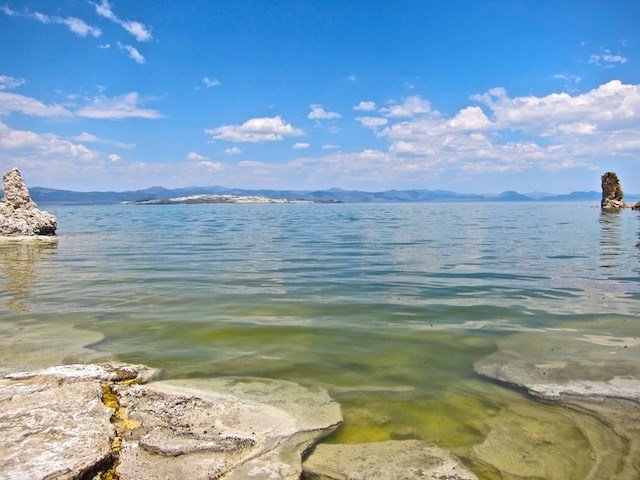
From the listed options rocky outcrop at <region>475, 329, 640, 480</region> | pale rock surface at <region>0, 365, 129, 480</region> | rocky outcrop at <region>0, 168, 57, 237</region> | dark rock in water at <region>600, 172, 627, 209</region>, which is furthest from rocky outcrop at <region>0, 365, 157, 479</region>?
dark rock in water at <region>600, 172, 627, 209</region>

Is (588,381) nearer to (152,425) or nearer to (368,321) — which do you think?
(368,321)

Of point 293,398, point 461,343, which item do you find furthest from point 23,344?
point 461,343

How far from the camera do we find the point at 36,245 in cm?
2792

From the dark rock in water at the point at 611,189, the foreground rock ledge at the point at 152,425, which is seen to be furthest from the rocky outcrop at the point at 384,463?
the dark rock in water at the point at 611,189

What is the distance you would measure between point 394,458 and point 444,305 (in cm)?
697

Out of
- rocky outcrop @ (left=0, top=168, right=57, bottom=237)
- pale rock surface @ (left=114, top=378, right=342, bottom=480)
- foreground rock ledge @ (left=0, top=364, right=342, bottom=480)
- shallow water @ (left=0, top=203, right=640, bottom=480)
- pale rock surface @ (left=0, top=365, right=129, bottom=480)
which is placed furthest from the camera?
rocky outcrop @ (left=0, top=168, right=57, bottom=237)

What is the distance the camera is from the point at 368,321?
9555 mm

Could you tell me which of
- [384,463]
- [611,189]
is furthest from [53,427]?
[611,189]

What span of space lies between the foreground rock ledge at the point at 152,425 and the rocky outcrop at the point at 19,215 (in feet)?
103

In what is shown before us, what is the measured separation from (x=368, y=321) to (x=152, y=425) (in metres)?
5.66

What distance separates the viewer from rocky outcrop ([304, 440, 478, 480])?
4020 millimetres

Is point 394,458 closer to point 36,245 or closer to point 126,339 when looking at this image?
point 126,339

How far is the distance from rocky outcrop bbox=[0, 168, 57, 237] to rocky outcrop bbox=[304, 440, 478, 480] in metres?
35.0

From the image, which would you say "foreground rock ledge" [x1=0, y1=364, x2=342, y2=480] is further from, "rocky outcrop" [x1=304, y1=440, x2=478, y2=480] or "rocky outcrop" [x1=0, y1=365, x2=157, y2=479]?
"rocky outcrop" [x1=304, y1=440, x2=478, y2=480]
